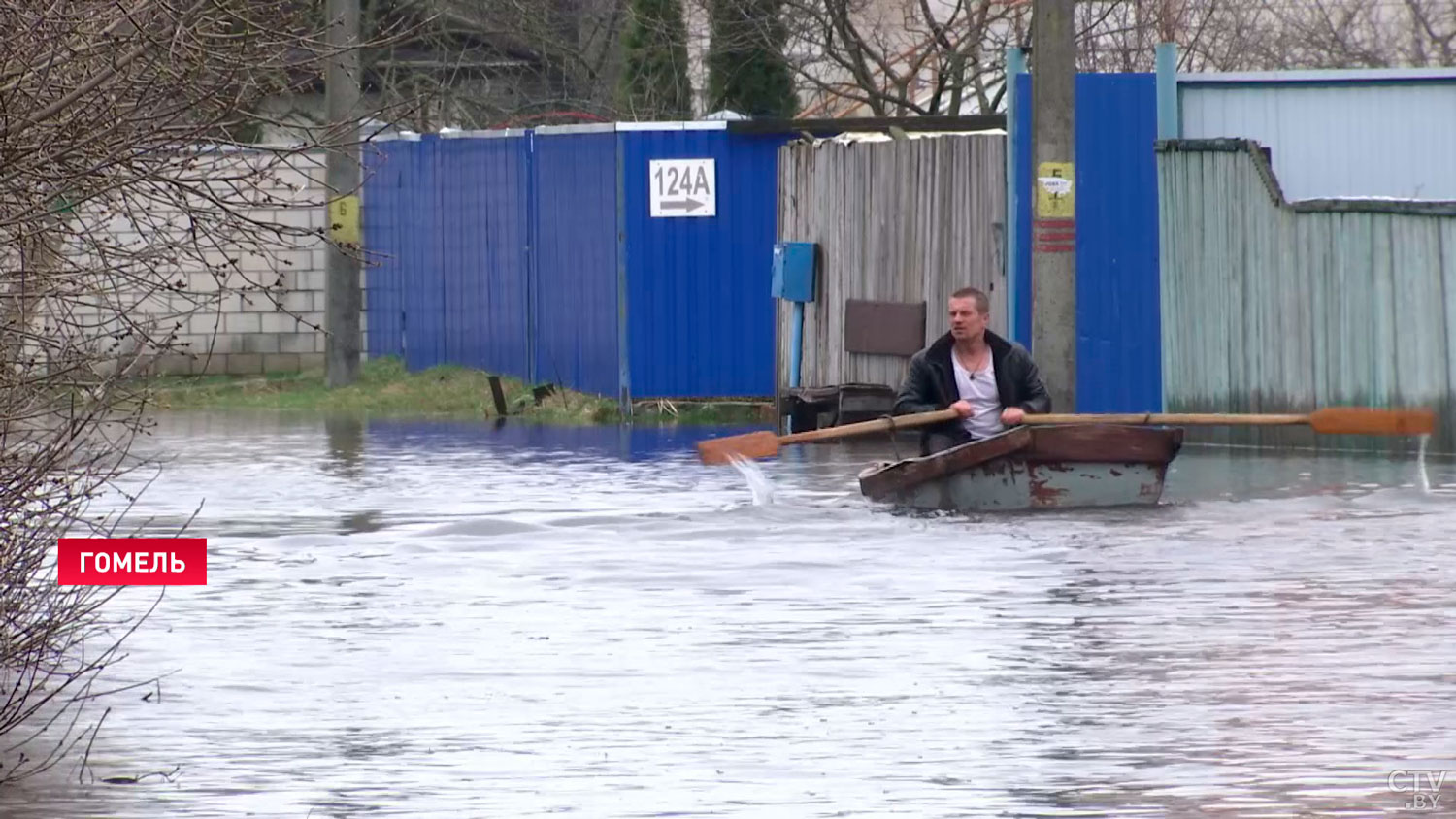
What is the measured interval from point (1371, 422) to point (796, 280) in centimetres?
702

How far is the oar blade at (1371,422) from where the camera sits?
16.7 meters

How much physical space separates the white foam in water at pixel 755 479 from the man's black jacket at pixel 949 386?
920 mm

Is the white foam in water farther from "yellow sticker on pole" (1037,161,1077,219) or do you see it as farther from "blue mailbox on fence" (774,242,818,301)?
"blue mailbox on fence" (774,242,818,301)

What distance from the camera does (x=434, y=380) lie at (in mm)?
28625

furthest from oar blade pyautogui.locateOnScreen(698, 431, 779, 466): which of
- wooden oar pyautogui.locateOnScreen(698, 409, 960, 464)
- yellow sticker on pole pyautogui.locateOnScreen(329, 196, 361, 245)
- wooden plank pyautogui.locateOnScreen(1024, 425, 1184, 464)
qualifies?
yellow sticker on pole pyautogui.locateOnScreen(329, 196, 361, 245)

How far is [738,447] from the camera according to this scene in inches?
675

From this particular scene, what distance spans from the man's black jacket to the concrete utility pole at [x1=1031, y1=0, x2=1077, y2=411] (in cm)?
155

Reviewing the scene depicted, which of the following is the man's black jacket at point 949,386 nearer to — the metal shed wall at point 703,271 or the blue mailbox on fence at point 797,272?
the blue mailbox on fence at point 797,272

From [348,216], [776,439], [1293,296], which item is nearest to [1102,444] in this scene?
[776,439]

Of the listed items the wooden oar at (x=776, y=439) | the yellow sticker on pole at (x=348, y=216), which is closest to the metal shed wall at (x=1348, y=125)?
the wooden oar at (x=776, y=439)

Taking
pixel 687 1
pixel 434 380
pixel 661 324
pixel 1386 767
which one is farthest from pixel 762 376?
pixel 1386 767

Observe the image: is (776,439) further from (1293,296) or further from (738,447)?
(1293,296)

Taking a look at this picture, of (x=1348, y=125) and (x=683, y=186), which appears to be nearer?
(x=1348, y=125)

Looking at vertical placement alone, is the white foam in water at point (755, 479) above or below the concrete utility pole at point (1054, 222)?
below
